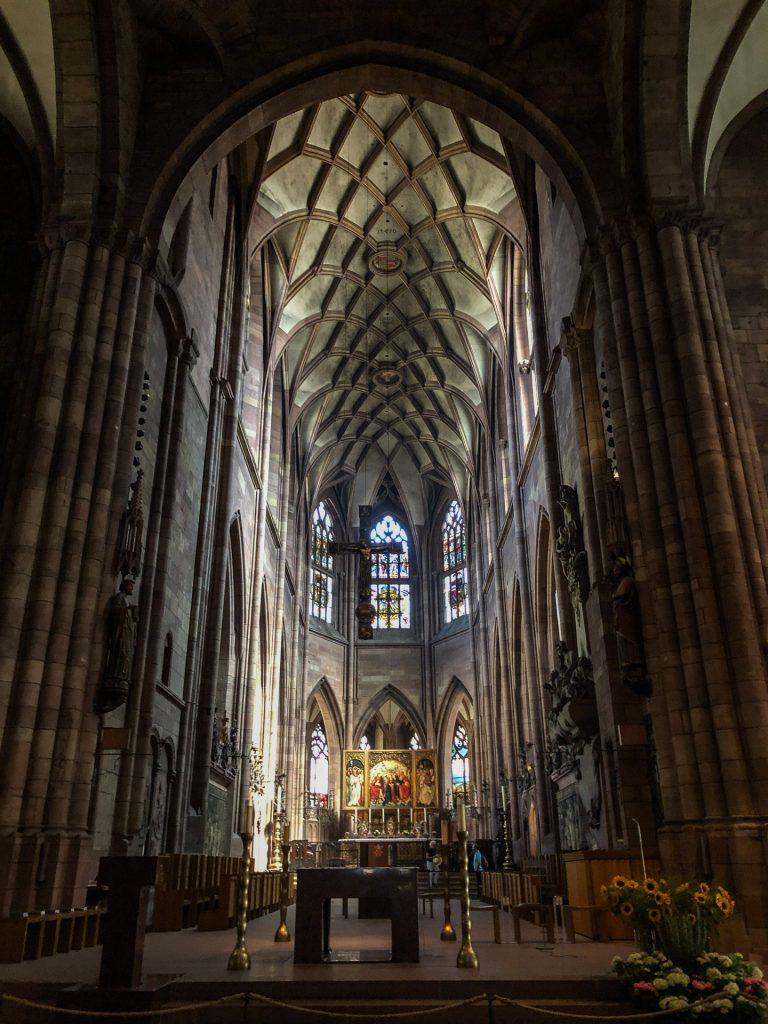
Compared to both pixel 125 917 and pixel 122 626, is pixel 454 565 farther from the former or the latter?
pixel 125 917

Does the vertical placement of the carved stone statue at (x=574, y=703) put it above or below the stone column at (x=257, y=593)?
below

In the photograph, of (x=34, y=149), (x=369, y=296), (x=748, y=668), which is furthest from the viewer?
(x=369, y=296)

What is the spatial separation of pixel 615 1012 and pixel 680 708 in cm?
471

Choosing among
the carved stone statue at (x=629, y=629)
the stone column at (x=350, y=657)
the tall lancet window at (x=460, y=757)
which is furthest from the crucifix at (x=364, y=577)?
the tall lancet window at (x=460, y=757)

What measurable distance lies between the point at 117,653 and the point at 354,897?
5223mm

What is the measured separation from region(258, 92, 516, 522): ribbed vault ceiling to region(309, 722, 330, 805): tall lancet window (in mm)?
11087

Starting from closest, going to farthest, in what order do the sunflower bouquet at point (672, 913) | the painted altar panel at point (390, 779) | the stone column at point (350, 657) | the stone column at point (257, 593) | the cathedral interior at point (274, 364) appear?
the sunflower bouquet at point (672, 913)
the cathedral interior at point (274, 364)
the stone column at point (257, 593)
the painted altar panel at point (390, 779)
the stone column at point (350, 657)

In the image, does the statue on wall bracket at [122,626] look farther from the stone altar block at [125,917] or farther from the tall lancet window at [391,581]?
the tall lancet window at [391,581]

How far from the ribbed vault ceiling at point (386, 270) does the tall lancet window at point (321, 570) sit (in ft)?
9.32

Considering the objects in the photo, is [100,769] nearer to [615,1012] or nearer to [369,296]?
[615,1012]

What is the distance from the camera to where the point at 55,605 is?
10.8 meters

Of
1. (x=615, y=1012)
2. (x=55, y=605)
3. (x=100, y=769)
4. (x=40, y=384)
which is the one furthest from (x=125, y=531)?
(x=615, y=1012)

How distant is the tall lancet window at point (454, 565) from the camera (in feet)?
128

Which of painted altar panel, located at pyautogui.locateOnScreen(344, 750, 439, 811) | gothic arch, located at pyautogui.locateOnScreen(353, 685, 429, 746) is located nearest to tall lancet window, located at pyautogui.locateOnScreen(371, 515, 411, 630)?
gothic arch, located at pyautogui.locateOnScreen(353, 685, 429, 746)
